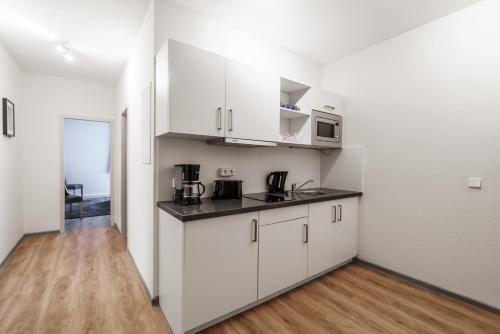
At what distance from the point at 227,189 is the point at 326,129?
1.50 meters

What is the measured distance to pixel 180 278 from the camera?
1.56 meters

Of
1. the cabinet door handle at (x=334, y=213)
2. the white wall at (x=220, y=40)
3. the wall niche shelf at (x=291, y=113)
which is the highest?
the white wall at (x=220, y=40)

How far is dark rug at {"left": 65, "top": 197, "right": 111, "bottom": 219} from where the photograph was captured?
205 inches

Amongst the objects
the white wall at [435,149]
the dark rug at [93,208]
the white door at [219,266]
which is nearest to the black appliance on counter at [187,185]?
the white door at [219,266]

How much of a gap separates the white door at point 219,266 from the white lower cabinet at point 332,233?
30.1 inches

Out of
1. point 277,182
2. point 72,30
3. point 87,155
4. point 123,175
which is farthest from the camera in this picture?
point 87,155

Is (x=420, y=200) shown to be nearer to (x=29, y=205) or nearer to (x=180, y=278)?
(x=180, y=278)

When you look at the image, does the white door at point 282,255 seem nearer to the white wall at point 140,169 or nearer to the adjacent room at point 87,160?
the white wall at point 140,169

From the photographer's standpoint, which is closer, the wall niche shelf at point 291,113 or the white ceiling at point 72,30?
the white ceiling at point 72,30

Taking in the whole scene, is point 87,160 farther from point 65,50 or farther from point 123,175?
point 65,50

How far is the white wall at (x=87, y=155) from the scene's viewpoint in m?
6.74

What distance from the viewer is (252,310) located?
193 centimetres

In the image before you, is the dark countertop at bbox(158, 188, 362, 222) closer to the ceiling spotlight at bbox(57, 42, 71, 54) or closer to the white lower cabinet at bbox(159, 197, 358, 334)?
the white lower cabinet at bbox(159, 197, 358, 334)

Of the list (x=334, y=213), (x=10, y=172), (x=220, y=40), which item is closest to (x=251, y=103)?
(x=220, y=40)
